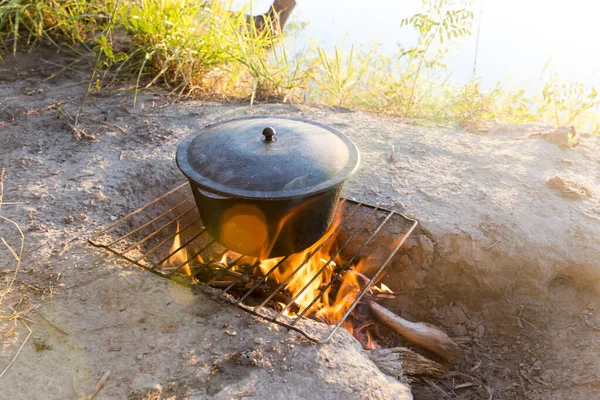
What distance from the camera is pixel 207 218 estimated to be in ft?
6.82

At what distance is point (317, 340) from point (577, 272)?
1.69 meters

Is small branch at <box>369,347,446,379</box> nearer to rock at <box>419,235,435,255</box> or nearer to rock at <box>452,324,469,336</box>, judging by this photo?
rock at <box>452,324,469,336</box>

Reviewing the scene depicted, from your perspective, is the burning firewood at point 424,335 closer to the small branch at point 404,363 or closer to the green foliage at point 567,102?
the small branch at point 404,363

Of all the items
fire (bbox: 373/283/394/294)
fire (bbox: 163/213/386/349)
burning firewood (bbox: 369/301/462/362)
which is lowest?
burning firewood (bbox: 369/301/462/362)

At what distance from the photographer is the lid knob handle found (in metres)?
1.91

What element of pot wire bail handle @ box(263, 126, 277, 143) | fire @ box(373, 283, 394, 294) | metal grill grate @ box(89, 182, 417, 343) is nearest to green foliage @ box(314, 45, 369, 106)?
metal grill grate @ box(89, 182, 417, 343)

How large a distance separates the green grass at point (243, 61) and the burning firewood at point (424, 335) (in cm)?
225

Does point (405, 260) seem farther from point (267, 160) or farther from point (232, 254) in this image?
point (267, 160)

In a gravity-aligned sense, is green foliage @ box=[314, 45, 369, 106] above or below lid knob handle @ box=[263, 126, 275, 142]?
below

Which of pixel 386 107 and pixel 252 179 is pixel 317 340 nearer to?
pixel 252 179

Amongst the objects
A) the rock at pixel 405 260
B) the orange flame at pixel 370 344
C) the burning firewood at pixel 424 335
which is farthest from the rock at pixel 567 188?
the orange flame at pixel 370 344

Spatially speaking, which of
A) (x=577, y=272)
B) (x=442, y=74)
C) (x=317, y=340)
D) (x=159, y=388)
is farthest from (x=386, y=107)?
(x=159, y=388)

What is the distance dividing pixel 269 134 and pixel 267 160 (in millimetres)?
133

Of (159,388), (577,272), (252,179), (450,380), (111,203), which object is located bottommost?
(450,380)
